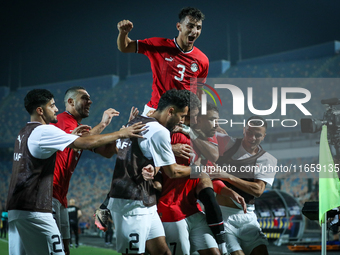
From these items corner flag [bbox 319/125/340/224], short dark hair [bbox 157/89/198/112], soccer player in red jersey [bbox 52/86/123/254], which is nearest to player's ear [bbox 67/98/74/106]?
soccer player in red jersey [bbox 52/86/123/254]

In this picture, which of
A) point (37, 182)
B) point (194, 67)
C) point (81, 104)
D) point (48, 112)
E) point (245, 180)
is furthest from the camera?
point (81, 104)

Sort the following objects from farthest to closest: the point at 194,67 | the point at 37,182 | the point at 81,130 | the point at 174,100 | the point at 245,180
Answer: the point at 194,67, the point at 245,180, the point at 81,130, the point at 174,100, the point at 37,182

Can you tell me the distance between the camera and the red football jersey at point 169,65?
172 inches

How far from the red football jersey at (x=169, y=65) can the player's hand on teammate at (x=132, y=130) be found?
113cm

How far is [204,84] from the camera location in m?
4.52

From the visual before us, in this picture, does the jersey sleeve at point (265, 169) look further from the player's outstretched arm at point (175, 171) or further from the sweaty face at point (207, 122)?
the player's outstretched arm at point (175, 171)

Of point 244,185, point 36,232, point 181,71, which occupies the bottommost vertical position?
point 36,232

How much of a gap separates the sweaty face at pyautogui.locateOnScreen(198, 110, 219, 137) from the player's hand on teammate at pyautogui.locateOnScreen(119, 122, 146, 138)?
90 centimetres

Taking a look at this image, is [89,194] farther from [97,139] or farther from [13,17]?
[97,139]

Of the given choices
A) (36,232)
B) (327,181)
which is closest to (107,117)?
(36,232)

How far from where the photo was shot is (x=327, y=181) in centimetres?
423

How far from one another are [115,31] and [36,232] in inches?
683

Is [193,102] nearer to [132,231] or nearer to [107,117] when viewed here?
[107,117]

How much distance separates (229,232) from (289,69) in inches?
583
